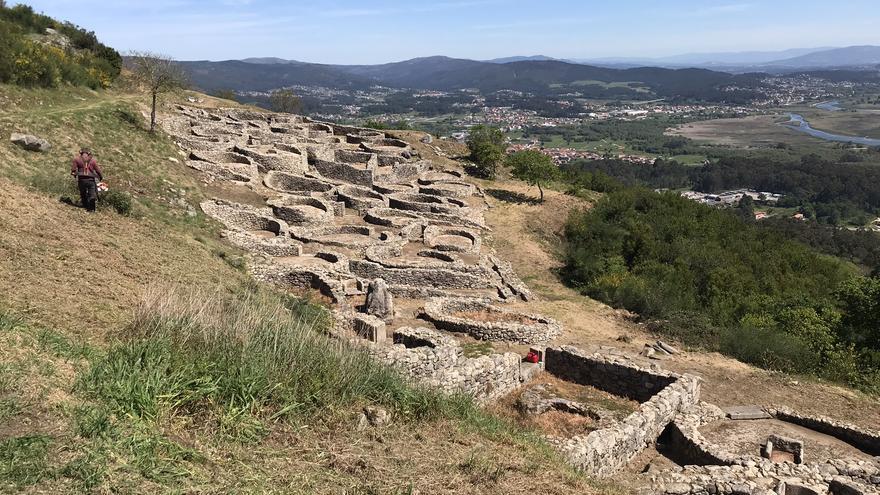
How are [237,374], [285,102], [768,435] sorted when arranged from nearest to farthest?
[237,374], [768,435], [285,102]

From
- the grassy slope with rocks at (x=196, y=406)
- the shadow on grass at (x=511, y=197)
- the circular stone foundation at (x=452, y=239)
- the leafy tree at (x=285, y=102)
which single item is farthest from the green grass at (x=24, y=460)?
the leafy tree at (x=285, y=102)

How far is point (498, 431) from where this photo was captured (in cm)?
773

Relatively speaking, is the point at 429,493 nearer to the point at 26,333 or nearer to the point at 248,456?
the point at 248,456

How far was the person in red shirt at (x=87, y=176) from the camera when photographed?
13.5 m

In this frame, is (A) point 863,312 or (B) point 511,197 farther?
(B) point 511,197

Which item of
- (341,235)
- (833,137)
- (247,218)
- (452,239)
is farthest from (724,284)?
(833,137)

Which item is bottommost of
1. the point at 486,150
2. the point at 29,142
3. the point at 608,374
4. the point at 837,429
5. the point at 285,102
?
the point at 837,429

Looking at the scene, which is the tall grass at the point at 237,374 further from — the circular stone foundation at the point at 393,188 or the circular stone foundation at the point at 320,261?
the circular stone foundation at the point at 393,188

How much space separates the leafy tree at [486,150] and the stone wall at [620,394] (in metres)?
28.9

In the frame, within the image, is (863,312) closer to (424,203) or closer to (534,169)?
(424,203)

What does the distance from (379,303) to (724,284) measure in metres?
16.8

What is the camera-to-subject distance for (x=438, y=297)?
18.2 metres

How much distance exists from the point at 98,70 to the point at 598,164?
94.0 m

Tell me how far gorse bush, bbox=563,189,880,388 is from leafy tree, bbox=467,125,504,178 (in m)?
8.23
